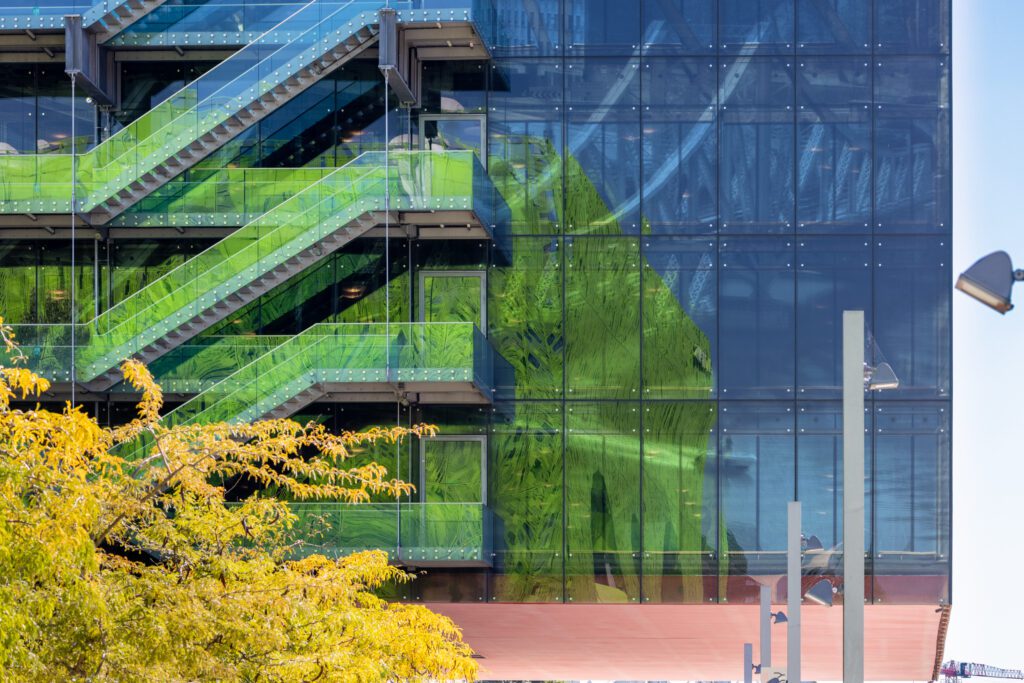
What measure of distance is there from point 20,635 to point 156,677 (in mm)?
1629

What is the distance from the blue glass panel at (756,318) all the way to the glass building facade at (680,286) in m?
0.05

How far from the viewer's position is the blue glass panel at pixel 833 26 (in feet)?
123

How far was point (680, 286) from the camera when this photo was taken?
37.2 m

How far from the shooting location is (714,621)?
39.3 metres

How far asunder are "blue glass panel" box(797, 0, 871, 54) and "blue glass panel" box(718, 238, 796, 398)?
416cm

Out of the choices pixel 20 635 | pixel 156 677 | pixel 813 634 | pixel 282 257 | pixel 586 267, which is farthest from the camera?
pixel 813 634

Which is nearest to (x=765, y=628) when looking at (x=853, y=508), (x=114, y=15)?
(x=114, y=15)

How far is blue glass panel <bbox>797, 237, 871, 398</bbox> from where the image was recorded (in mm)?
37031

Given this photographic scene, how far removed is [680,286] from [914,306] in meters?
4.78

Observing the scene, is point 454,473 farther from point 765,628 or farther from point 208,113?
point 208,113

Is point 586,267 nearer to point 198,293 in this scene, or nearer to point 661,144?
point 661,144

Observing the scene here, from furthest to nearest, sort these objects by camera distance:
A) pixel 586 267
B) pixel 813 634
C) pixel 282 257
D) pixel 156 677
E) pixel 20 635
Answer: pixel 813 634
pixel 586 267
pixel 282 257
pixel 156 677
pixel 20 635

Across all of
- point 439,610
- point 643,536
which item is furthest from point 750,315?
point 439,610

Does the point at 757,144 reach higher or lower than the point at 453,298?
higher
